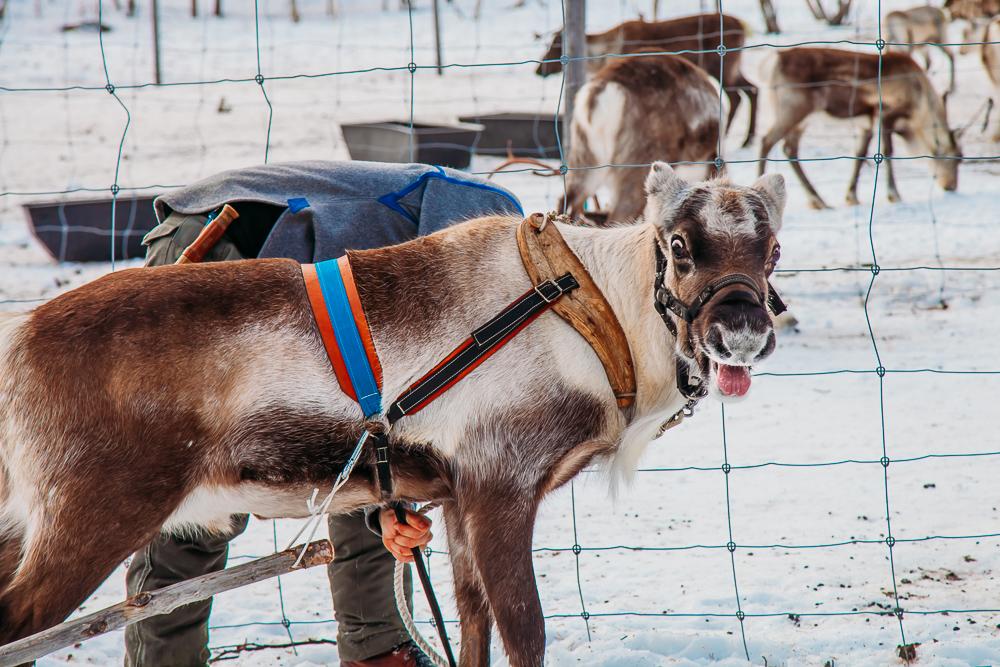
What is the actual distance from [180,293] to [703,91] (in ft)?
19.3

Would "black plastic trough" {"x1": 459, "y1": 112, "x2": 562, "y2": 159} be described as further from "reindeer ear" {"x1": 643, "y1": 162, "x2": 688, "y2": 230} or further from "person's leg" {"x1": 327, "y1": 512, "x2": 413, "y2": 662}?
"reindeer ear" {"x1": 643, "y1": 162, "x2": 688, "y2": 230}

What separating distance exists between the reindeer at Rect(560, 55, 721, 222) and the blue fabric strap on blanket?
501 cm

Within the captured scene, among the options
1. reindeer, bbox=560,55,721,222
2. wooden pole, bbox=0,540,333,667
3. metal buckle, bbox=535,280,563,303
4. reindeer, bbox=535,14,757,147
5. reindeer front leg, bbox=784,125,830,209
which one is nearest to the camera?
wooden pole, bbox=0,540,333,667

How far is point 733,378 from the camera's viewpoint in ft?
7.07

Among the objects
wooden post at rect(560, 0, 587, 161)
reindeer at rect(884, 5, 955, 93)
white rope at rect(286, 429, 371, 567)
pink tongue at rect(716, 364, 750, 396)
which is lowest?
white rope at rect(286, 429, 371, 567)

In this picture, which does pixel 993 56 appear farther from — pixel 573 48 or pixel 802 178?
pixel 573 48

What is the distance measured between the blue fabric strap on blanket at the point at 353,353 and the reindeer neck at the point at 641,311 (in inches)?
22.1

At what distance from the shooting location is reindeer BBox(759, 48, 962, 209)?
10367mm

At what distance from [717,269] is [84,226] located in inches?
240

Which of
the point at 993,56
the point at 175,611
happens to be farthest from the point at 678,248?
the point at 993,56

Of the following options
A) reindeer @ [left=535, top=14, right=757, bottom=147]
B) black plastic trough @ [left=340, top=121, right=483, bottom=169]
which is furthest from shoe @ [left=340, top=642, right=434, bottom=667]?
reindeer @ [left=535, top=14, right=757, bottom=147]

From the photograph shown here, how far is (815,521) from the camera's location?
3.72 metres

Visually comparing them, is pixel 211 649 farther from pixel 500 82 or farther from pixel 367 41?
pixel 367 41

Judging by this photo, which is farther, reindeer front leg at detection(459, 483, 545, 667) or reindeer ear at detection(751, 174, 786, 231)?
reindeer ear at detection(751, 174, 786, 231)
